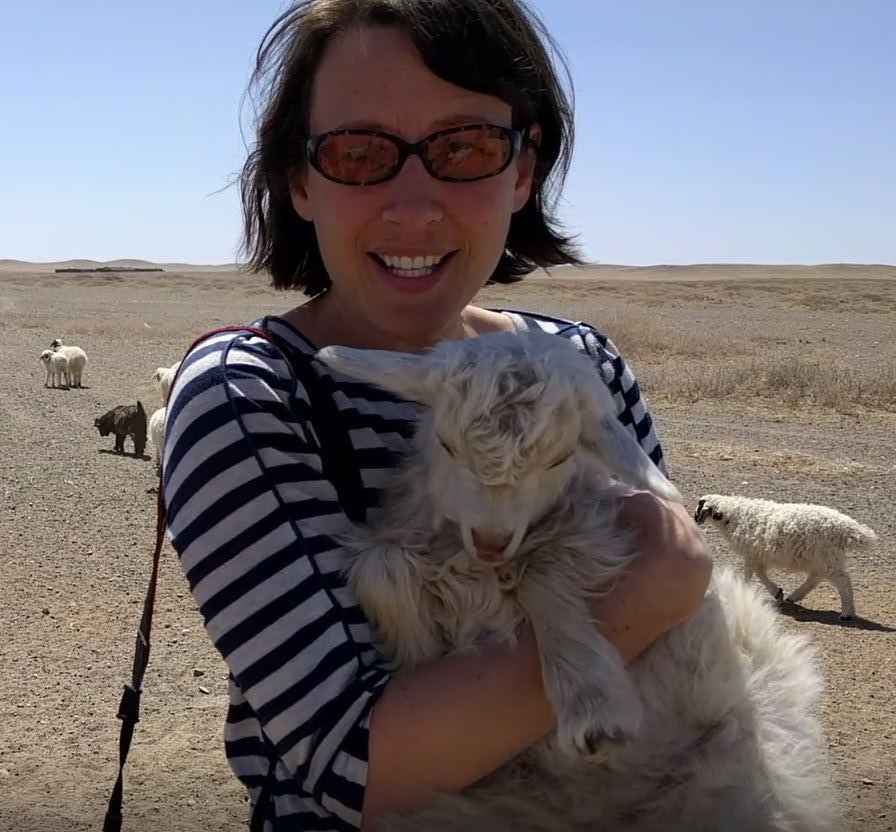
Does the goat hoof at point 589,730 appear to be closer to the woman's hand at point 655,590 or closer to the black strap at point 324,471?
the woman's hand at point 655,590

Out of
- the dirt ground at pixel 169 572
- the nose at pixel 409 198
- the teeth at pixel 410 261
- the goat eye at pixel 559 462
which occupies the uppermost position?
the nose at pixel 409 198

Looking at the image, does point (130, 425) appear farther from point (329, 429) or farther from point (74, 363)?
point (329, 429)

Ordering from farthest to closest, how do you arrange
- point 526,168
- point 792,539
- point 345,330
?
point 792,539, point 526,168, point 345,330

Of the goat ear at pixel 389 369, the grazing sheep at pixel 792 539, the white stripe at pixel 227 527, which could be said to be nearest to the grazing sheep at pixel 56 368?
the grazing sheep at pixel 792 539

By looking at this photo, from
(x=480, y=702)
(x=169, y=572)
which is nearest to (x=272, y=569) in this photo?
(x=480, y=702)

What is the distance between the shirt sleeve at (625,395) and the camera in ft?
8.46

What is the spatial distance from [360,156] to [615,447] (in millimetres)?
775

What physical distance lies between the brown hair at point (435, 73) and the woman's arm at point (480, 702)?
1.05 meters

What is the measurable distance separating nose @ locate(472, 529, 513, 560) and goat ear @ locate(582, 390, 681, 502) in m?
0.28

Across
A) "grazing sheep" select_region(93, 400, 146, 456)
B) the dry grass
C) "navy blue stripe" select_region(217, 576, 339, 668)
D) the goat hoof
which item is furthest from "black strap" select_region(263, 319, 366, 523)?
the dry grass

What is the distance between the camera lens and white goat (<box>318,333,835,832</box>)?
2.08 metres

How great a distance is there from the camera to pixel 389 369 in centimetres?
218

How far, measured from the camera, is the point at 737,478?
37.8ft

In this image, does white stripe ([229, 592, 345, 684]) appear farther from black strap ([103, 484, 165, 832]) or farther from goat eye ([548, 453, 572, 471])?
goat eye ([548, 453, 572, 471])
